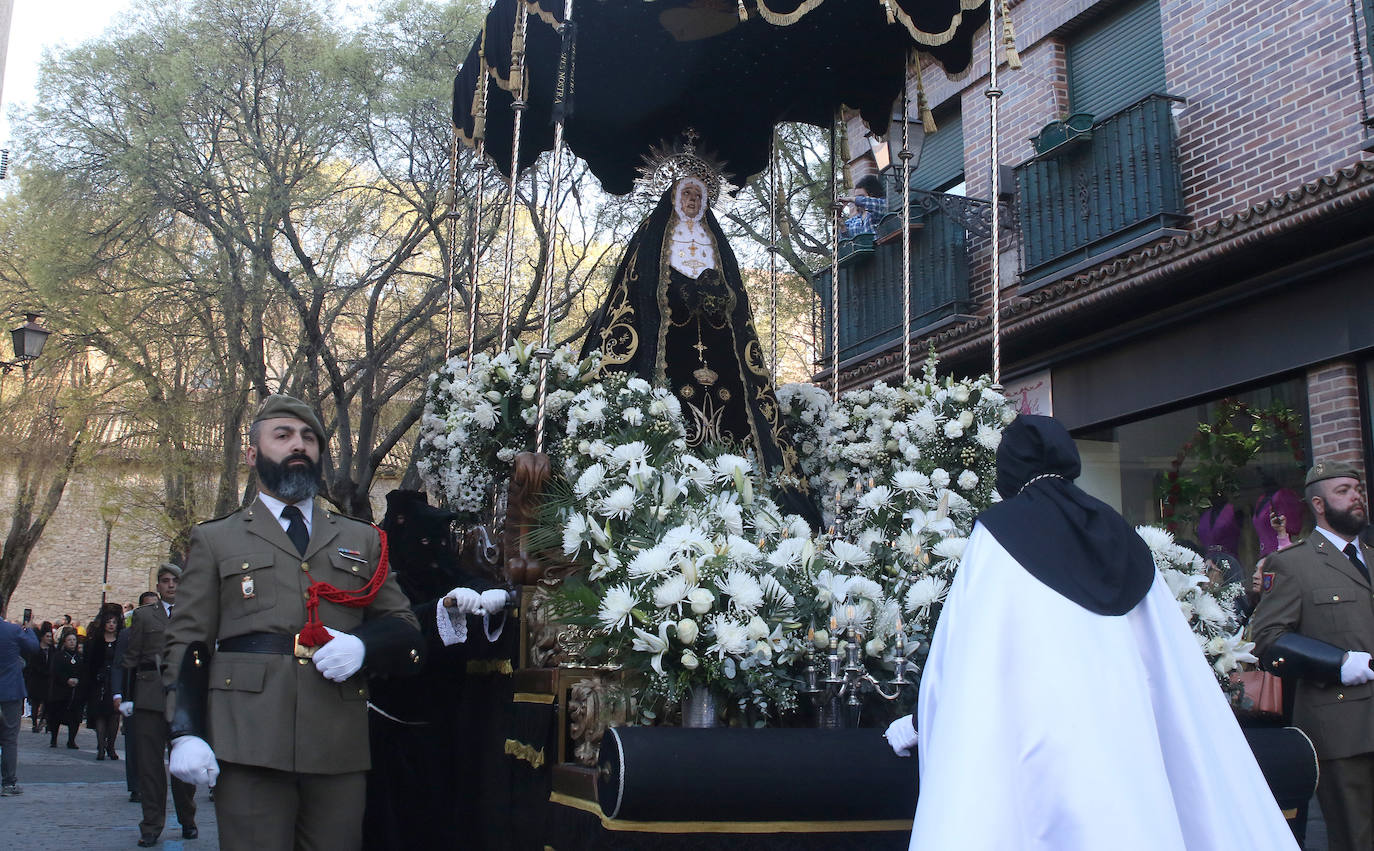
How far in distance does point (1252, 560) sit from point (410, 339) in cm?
1378

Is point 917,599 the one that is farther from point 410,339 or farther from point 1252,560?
point 410,339

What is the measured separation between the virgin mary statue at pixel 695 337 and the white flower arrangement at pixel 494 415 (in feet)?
2.32

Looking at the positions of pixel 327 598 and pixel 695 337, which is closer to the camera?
pixel 327 598

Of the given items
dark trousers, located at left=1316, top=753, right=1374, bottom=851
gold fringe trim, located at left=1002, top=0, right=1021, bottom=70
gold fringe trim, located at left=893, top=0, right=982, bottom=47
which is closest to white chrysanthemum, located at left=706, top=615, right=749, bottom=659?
dark trousers, located at left=1316, top=753, right=1374, bottom=851

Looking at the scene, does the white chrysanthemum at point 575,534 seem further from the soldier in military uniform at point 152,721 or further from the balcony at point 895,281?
the balcony at point 895,281

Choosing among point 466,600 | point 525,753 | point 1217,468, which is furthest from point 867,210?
point 525,753

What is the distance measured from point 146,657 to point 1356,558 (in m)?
9.16

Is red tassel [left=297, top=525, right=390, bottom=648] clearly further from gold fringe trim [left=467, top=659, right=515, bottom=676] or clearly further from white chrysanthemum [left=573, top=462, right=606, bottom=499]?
gold fringe trim [left=467, top=659, right=515, bottom=676]

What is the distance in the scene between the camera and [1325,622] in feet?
19.4

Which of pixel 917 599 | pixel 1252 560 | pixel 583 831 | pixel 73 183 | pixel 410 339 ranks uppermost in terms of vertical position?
pixel 73 183

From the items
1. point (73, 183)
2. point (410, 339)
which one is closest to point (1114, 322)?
point (410, 339)

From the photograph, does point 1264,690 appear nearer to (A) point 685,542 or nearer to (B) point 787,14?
(A) point 685,542

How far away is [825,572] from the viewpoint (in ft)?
16.1

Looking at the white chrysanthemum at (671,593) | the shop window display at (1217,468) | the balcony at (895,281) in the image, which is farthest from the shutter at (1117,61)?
the white chrysanthemum at (671,593)
